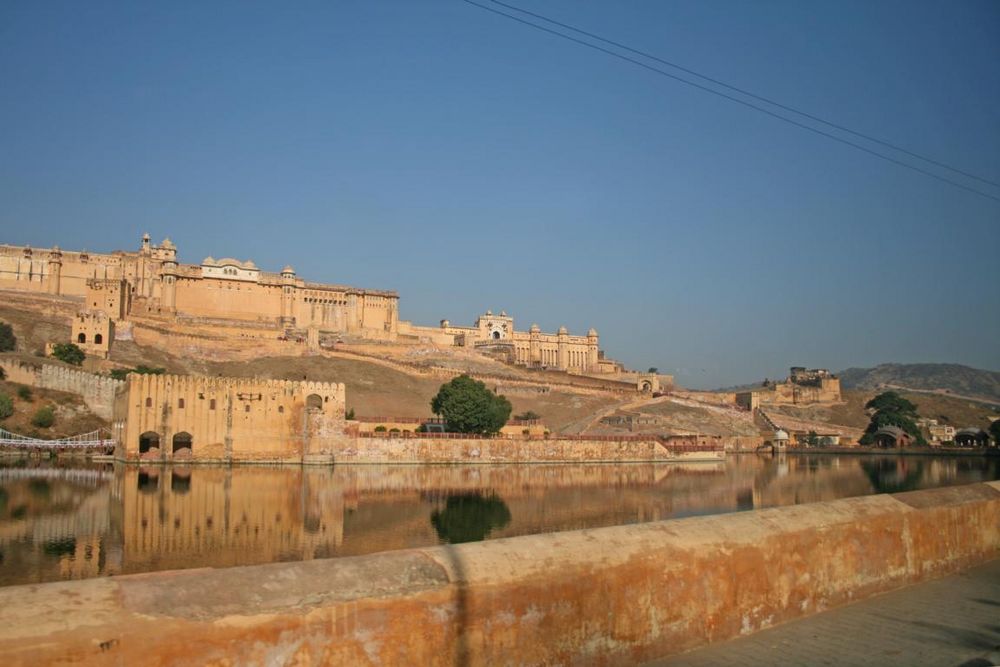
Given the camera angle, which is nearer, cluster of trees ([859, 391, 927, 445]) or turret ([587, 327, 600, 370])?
cluster of trees ([859, 391, 927, 445])

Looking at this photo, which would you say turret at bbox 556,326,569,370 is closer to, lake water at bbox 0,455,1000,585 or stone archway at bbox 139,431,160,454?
lake water at bbox 0,455,1000,585

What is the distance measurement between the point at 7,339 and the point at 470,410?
31791 mm

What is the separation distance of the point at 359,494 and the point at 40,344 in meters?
41.2

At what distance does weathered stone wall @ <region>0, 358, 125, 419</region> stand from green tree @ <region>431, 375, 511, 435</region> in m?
18.0

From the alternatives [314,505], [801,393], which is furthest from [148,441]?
[801,393]

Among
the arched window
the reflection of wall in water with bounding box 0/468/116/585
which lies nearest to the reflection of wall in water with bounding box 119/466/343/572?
the reflection of wall in water with bounding box 0/468/116/585

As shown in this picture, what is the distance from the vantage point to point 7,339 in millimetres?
54562

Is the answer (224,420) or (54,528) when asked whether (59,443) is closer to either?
(224,420)

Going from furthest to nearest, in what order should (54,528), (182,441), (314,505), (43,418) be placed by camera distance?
(43,418) < (182,441) < (314,505) < (54,528)

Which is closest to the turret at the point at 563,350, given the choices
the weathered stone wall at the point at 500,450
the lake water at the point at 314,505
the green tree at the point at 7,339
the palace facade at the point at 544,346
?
the palace facade at the point at 544,346

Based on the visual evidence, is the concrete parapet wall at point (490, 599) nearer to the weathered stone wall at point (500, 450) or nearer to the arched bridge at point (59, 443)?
the weathered stone wall at point (500, 450)

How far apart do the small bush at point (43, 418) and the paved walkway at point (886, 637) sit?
138 feet

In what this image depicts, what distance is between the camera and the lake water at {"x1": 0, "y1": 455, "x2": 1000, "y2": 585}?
16766 mm

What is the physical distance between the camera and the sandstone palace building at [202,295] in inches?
2657
